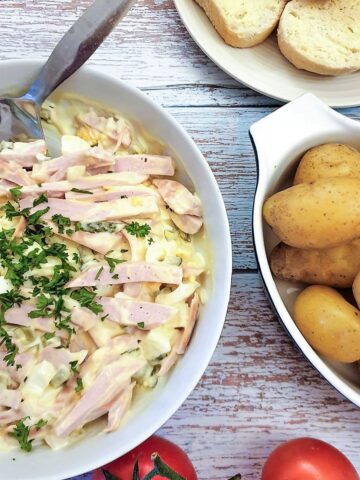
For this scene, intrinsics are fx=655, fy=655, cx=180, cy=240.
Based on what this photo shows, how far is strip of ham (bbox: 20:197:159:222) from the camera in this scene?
1175 millimetres

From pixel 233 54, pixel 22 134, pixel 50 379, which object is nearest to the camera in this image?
pixel 50 379

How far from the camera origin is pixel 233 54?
1399 millimetres

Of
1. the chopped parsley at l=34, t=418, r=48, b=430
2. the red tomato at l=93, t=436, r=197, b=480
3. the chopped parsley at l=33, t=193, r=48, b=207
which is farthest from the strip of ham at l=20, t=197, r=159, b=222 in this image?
the red tomato at l=93, t=436, r=197, b=480

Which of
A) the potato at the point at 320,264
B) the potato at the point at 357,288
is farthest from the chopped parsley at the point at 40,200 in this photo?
the potato at the point at 357,288

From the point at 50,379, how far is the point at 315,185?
0.57 meters

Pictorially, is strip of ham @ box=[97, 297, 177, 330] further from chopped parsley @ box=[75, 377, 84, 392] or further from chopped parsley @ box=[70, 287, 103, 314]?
chopped parsley @ box=[75, 377, 84, 392]

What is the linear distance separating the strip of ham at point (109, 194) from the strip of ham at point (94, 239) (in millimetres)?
65

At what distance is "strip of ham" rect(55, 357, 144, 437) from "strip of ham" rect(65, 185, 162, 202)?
29 cm

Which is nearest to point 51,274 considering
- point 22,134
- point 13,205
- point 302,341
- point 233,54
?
point 13,205

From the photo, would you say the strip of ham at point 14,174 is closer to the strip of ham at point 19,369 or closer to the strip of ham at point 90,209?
the strip of ham at point 90,209

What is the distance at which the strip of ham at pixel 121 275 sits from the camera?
1148mm

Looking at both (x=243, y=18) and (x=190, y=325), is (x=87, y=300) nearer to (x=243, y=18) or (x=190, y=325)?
(x=190, y=325)

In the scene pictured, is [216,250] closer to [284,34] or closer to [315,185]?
[315,185]

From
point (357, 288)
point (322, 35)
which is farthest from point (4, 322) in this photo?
point (322, 35)
